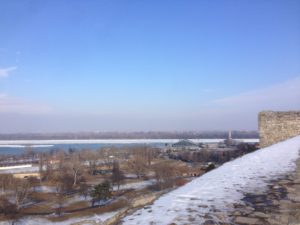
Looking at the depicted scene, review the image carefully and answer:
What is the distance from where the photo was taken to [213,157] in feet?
165

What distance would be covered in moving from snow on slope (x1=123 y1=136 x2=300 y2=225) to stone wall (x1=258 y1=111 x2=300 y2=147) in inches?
174

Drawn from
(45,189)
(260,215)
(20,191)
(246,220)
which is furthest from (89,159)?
(246,220)

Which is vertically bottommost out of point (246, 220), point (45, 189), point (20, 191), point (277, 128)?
point (45, 189)

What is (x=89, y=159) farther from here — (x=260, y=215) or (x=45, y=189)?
(x=260, y=215)

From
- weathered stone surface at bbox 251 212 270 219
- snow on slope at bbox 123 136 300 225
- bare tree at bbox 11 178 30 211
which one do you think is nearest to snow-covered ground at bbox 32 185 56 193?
bare tree at bbox 11 178 30 211

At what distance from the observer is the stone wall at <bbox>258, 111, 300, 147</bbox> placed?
421 inches

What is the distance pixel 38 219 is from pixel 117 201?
576 cm

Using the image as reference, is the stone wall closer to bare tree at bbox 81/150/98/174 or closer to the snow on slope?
the snow on slope

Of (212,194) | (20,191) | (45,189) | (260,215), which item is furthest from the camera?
(45,189)

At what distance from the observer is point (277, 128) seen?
10.7 metres

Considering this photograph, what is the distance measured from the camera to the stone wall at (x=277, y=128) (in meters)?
10.7

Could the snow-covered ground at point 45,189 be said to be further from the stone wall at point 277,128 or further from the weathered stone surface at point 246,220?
the weathered stone surface at point 246,220

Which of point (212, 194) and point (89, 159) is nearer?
point (212, 194)

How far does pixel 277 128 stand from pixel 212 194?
7.59m
